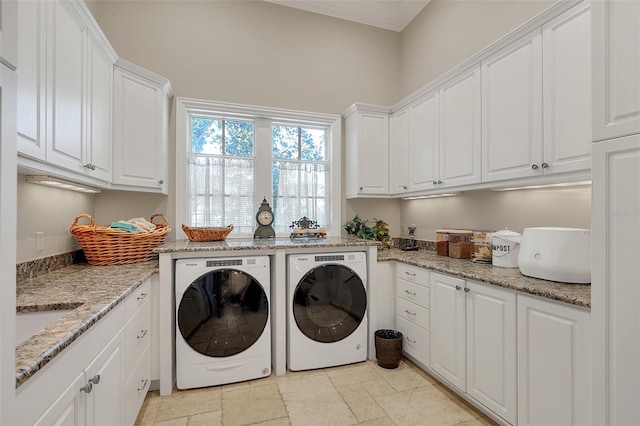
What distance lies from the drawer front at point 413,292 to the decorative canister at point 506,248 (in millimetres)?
534

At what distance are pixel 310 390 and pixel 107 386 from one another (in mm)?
1350

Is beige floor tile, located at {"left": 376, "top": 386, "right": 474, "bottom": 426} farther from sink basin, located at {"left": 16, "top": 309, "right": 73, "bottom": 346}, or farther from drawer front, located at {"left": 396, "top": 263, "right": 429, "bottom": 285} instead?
sink basin, located at {"left": 16, "top": 309, "right": 73, "bottom": 346}

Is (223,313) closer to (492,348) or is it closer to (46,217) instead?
(46,217)

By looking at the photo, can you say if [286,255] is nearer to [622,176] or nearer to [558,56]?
[622,176]

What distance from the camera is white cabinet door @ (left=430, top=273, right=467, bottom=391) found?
1984mm

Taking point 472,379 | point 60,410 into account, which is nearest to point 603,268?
point 472,379

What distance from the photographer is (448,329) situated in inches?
82.4

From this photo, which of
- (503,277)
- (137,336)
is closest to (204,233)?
(137,336)

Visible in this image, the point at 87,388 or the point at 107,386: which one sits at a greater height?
the point at 87,388

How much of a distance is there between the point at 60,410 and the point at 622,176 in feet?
6.37

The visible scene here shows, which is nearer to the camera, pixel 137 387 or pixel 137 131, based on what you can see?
pixel 137 387

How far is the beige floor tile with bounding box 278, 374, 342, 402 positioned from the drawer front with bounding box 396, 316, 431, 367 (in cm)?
70

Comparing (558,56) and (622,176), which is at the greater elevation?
(558,56)

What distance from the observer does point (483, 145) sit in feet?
7.16
